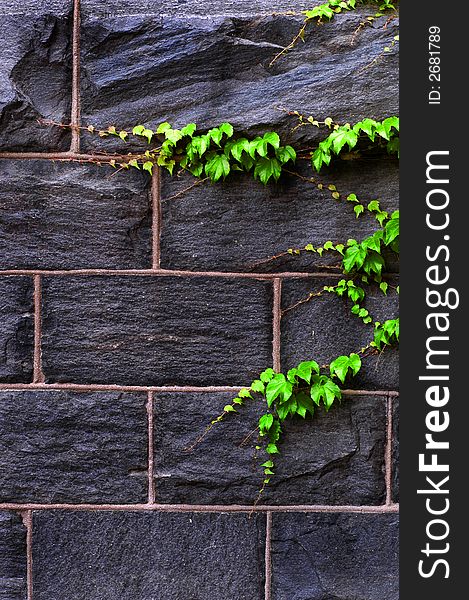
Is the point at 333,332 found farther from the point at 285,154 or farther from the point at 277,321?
the point at 285,154

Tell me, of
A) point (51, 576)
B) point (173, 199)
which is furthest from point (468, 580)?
point (173, 199)

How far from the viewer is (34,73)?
2.50 metres

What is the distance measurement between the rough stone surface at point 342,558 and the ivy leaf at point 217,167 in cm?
→ 136

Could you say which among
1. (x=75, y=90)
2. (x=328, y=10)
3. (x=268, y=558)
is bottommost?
(x=268, y=558)

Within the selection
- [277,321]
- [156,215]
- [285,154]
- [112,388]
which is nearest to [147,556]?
[112,388]

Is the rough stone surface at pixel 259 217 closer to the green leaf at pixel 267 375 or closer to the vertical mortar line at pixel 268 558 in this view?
the green leaf at pixel 267 375

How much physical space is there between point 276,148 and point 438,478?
137 centimetres

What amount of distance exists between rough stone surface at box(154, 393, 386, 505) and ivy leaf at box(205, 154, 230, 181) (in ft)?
2.82

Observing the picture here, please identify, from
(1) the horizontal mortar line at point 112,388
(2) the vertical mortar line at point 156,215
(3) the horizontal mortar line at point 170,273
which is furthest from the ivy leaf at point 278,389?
(2) the vertical mortar line at point 156,215

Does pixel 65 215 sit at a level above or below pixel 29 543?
above

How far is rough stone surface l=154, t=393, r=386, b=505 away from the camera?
2.52 m

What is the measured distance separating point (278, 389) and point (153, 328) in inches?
21.3

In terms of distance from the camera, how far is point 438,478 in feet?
→ 7.66

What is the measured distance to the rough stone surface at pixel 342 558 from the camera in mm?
2533
